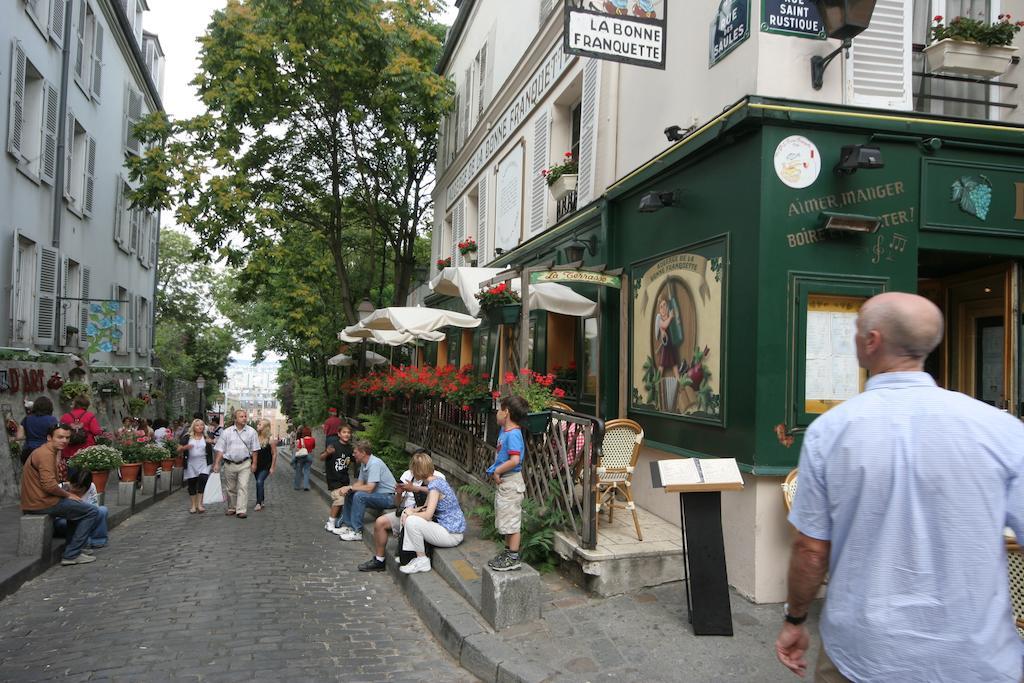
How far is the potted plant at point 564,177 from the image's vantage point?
1054 cm

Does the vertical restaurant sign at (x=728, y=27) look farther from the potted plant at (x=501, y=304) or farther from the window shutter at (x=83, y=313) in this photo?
the window shutter at (x=83, y=313)

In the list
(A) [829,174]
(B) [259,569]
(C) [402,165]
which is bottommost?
(B) [259,569]

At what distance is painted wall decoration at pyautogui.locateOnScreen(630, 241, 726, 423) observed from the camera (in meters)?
6.52

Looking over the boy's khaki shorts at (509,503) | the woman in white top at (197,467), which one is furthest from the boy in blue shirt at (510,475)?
the woman in white top at (197,467)

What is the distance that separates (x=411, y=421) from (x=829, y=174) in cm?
885

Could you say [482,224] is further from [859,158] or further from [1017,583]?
[1017,583]

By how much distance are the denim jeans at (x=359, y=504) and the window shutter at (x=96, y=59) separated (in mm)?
14269

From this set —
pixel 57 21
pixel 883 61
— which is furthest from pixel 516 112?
pixel 57 21

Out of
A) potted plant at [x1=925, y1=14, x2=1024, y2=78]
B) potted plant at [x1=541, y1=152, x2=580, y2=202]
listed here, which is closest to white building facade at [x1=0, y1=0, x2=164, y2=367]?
potted plant at [x1=541, y1=152, x2=580, y2=202]

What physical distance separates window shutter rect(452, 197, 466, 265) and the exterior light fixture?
1253 cm

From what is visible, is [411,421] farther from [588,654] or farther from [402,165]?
[402,165]

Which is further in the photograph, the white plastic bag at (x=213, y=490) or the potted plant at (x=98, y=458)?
the white plastic bag at (x=213, y=490)

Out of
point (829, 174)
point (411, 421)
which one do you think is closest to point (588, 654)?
point (829, 174)

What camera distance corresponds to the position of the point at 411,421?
43.6 feet
